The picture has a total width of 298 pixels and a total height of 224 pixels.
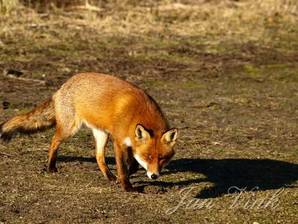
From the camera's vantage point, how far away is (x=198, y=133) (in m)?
13.3

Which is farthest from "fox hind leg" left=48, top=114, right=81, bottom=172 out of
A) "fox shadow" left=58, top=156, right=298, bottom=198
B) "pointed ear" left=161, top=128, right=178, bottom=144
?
"pointed ear" left=161, top=128, right=178, bottom=144

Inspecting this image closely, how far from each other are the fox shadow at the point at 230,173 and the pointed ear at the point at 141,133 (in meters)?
0.87

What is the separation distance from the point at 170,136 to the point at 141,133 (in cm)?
33

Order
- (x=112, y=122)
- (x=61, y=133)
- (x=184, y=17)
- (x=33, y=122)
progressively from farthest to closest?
1. (x=184, y=17)
2. (x=33, y=122)
3. (x=61, y=133)
4. (x=112, y=122)

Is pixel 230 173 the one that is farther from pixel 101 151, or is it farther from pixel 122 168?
pixel 122 168

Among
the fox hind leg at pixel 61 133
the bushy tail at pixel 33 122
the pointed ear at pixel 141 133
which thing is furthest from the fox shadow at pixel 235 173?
the bushy tail at pixel 33 122

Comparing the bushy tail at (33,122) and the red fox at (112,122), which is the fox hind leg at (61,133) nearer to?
the red fox at (112,122)

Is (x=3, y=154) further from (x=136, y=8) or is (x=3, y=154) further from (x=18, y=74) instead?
(x=136, y=8)

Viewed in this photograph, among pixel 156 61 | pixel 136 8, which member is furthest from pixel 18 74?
pixel 136 8

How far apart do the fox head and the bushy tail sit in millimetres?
1981

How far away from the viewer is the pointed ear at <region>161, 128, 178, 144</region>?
8969mm

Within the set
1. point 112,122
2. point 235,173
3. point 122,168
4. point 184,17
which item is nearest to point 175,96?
point 235,173

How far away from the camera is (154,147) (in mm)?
9094

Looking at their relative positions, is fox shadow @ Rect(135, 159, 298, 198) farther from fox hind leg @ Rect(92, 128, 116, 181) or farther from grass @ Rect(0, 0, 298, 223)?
fox hind leg @ Rect(92, 128, 116, 181)
